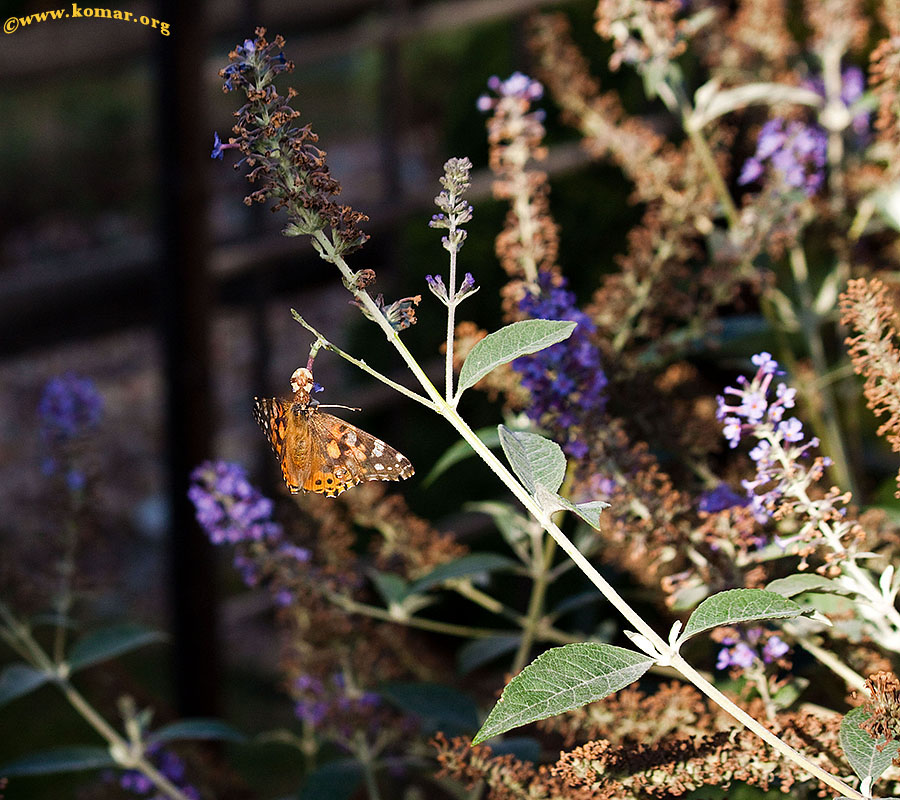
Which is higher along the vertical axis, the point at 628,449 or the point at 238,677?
the point at 628,449

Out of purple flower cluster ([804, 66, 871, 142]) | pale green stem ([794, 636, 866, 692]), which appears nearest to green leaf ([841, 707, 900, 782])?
pale green stem ([794, 636, 866, 692])

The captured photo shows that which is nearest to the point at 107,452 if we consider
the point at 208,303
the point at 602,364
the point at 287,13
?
the point at 287,13

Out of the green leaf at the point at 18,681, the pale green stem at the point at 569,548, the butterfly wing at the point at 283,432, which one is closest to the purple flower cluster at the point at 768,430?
the pale green stem at the point at 569,548

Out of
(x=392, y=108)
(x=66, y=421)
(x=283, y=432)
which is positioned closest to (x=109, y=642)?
(x=66, y=421)

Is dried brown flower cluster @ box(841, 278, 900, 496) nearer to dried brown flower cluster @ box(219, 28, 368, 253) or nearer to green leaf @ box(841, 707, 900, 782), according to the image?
green leaf @ box(841, 707, 900, 782)

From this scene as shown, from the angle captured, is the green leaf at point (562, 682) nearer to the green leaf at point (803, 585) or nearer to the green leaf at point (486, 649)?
the green leaf at point (803, 585)

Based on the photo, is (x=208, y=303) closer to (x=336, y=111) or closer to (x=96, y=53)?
(x=96, y=53)

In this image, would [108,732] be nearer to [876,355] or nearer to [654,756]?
[654,756]
